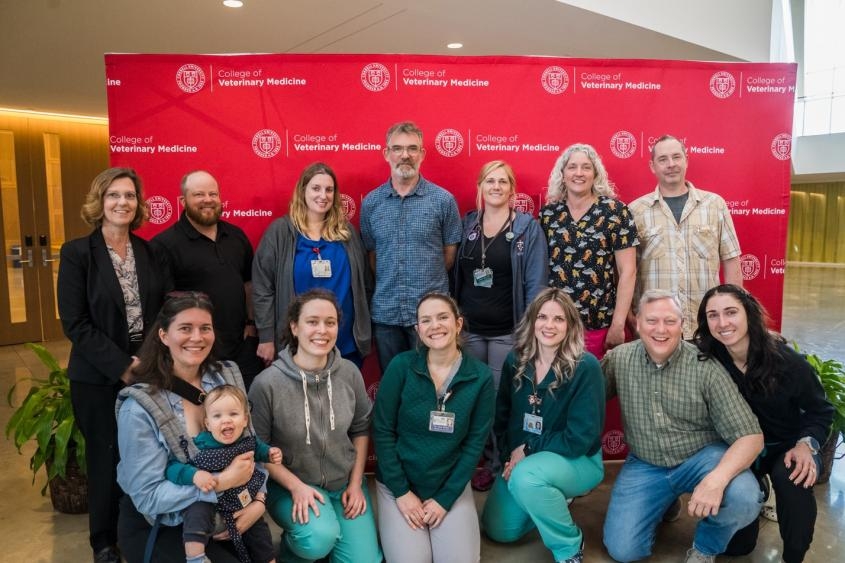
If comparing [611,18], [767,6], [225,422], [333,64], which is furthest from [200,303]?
[767,6]

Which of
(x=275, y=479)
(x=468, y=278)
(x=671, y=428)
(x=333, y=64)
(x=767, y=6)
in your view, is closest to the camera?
(x=275, y=479)

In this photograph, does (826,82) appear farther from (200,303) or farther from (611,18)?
(200,303)

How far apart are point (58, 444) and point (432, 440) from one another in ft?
6.14

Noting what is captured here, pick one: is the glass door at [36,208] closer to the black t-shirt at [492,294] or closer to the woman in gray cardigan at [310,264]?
the woman in gray cardigan at [310,264]

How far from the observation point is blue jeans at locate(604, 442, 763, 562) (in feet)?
7.64

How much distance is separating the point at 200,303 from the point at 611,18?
3.63m

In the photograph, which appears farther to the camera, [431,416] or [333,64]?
[333,64]

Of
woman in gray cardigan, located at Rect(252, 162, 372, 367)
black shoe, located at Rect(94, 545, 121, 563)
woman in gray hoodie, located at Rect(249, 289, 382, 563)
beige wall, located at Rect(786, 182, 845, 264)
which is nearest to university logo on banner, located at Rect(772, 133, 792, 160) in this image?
woman in gray cardigan, located at Rect(252, 162, 372, 367)

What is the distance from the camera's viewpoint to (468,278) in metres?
3.05

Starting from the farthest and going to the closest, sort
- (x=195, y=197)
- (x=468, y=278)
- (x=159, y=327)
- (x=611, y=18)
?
(x=611, y=18), (x=468, y=278), (x=195, y=197), (x=159, y=327)

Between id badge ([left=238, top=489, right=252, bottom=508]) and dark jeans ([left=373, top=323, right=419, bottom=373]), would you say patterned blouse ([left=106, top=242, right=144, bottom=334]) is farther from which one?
dark jeans ([left=373, top=323, right=419, bottom=373])

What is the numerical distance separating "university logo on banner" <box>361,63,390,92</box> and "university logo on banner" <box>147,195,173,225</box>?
1.30m

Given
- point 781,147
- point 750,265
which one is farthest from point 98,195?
Result: point 781,147

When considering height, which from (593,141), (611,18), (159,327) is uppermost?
(611,18)
